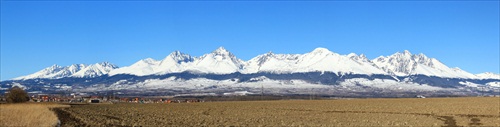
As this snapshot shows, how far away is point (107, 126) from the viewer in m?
40.0

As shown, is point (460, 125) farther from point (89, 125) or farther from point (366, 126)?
point (89, 125)

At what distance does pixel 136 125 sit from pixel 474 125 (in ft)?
82.3

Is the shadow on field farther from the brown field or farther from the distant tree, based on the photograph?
the distant tree

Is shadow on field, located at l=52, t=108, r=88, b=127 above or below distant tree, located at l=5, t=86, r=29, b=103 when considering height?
below

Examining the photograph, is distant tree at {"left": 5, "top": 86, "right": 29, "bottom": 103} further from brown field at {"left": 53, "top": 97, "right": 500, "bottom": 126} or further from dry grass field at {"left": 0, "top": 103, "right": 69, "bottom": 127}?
dry grass field at {"left": 0, "top": 103, "right": 69, "bottom": 127}

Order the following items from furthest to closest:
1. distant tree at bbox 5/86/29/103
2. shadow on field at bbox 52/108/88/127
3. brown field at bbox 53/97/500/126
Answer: distant tree at bbox 5/86/29/103 < brown field at bbox 53/97/500/126 < shadow on field at bbox 52/108/88/127

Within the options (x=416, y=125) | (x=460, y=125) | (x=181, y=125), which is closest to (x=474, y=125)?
(x=460, y=125)

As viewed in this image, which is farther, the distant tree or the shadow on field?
the distant tree

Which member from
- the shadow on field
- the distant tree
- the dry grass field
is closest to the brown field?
the shadow on field

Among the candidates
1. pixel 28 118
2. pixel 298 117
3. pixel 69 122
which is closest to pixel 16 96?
pixel 28 118

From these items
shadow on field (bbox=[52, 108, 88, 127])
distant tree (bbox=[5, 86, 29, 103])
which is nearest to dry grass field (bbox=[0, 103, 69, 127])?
shadow on field (bbox=[52, 108, 88, 127])

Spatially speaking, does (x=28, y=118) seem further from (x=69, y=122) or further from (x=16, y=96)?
(x=16, y=96)

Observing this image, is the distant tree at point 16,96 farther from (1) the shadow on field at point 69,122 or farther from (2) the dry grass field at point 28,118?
(1) the shadow on field at point 69,122

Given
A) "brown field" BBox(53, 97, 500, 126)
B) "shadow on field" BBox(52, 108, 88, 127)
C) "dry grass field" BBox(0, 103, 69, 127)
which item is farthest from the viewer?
"brown field" BBox(53, 97, 500, 126)
